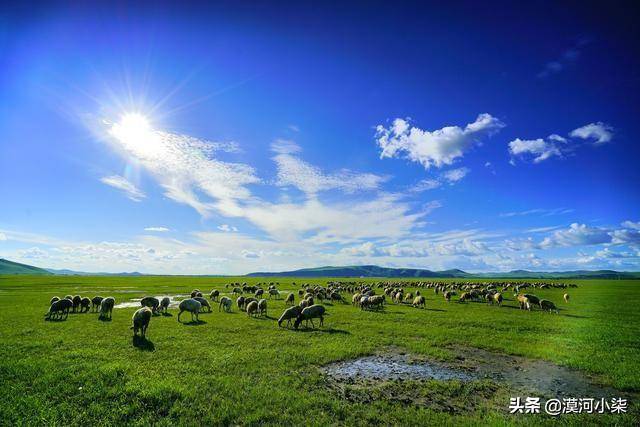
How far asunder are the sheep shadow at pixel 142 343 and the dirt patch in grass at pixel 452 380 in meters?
10.0

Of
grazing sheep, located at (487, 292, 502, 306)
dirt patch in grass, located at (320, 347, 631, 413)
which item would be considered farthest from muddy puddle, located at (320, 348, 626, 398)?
grazing sheep, located at (487, 292, 502, 306)

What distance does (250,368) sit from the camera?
529 inches

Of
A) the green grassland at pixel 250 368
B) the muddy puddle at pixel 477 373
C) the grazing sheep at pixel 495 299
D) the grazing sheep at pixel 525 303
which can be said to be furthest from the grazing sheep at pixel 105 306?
the grazing sheep at pixel 495 299

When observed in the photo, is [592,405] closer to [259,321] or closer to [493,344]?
[493,344]

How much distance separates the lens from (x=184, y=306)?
2705cm

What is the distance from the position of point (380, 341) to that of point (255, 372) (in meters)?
9.33

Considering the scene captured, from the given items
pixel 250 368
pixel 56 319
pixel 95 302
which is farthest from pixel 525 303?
pixel 95 302

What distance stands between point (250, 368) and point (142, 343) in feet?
28.0

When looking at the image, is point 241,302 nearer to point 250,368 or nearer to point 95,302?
point 95,302

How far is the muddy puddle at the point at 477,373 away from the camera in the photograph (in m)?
12.0

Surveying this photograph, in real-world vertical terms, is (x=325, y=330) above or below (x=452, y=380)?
below

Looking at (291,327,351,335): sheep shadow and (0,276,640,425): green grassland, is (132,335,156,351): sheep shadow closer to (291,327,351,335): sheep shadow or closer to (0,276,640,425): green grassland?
(0,276,640,425): green grassland

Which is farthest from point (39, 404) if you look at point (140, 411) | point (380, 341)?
point (380, 341)

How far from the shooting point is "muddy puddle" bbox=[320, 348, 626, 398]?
1198 centimetres
